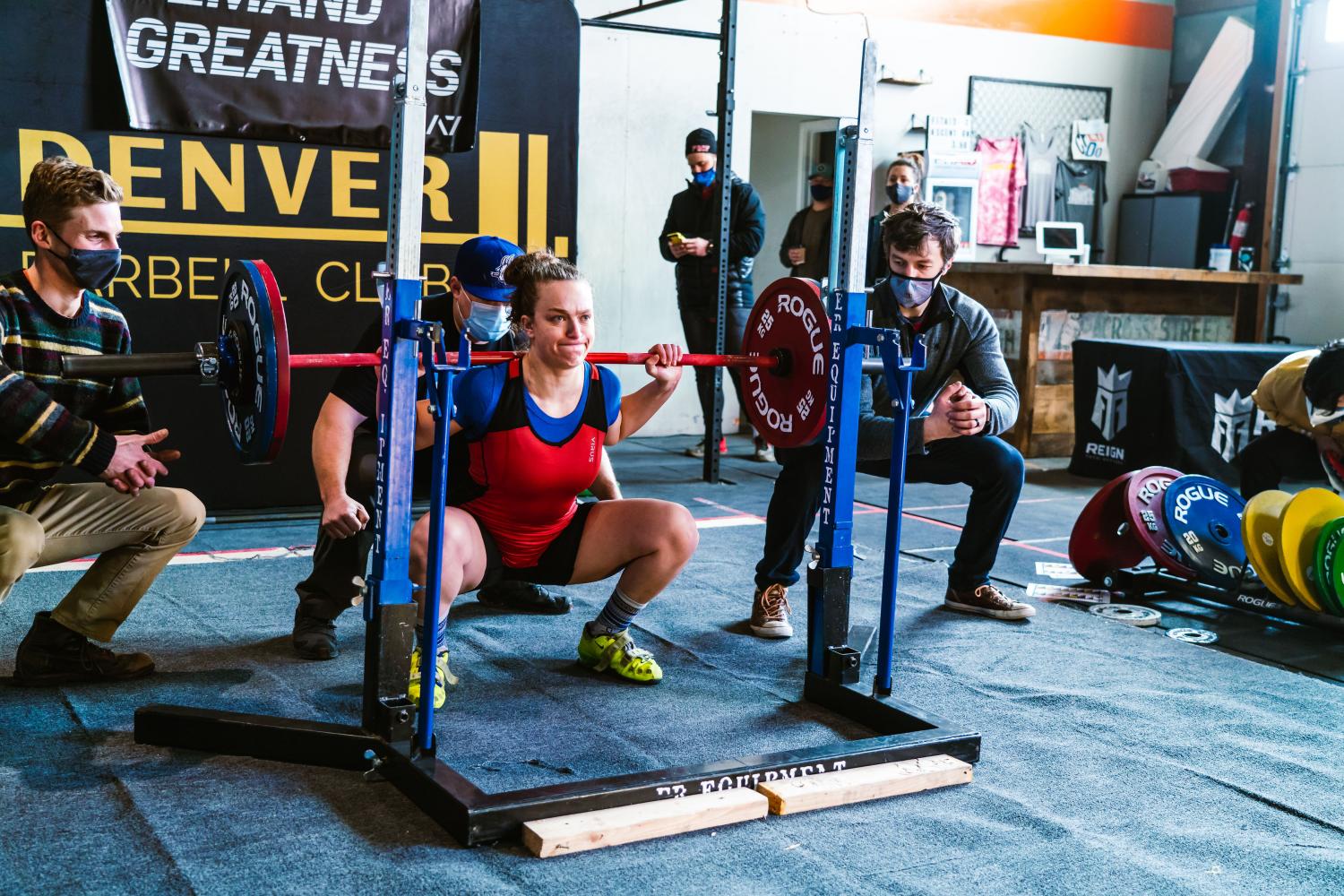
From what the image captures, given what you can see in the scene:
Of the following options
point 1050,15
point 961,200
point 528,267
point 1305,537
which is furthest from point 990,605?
point 1050,15

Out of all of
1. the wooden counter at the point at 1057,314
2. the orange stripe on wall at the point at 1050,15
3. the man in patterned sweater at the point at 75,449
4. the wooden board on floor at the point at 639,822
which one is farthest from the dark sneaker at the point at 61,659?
the orange stripe on wall at the point at 1050,15

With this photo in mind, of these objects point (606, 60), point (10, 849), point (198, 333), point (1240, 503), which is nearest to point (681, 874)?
point (10, 849)

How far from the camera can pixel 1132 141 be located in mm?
9312

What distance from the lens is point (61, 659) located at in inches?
115

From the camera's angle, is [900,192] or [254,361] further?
[900,192]

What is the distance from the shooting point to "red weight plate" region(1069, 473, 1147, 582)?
4.11m

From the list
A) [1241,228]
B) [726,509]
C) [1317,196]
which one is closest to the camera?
[726,509]

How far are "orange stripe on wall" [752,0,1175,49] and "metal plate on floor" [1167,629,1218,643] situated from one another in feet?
17.1

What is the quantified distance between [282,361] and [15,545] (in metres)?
0.73

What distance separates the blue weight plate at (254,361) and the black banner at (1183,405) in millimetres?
4738

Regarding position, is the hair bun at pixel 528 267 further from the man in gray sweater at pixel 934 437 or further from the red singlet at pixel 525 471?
the man in gray sweater at pixel 934 437

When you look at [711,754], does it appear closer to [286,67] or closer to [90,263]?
[90,263]

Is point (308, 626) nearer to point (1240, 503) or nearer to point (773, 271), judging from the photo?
point (1240, 503)

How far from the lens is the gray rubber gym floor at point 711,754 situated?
2.10 metres
